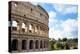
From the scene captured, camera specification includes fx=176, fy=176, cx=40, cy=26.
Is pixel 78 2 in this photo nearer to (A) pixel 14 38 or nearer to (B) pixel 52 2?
(B) pixel 52 2

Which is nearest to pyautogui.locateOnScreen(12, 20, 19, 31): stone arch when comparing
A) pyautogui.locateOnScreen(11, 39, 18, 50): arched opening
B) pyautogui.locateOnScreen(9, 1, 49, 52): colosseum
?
pyautogui.locateOnScreen(9, 1, 49, 52): colosseum

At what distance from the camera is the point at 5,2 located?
226 cm

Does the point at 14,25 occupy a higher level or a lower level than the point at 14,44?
higher

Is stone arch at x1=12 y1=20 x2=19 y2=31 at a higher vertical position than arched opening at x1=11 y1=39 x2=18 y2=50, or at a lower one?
higher

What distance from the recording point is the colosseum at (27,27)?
2248mm

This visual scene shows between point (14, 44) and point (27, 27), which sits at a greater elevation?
point (27, 27)

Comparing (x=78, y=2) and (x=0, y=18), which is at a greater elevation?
(x=78, y=2)

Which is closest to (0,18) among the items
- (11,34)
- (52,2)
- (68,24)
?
(11,34)

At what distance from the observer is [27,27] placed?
7.66 feet

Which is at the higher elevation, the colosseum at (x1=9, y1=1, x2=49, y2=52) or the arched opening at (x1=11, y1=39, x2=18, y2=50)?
the colosseum at (x1=9, y1=1, x2=49, y2=52)

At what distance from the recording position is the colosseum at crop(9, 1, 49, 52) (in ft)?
7.38

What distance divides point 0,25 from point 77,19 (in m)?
1.13

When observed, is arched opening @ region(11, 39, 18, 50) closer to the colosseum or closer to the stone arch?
the colosseum

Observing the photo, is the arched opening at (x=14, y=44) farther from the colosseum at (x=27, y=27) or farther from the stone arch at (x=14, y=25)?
the stone arch at (x=14, y=25)
